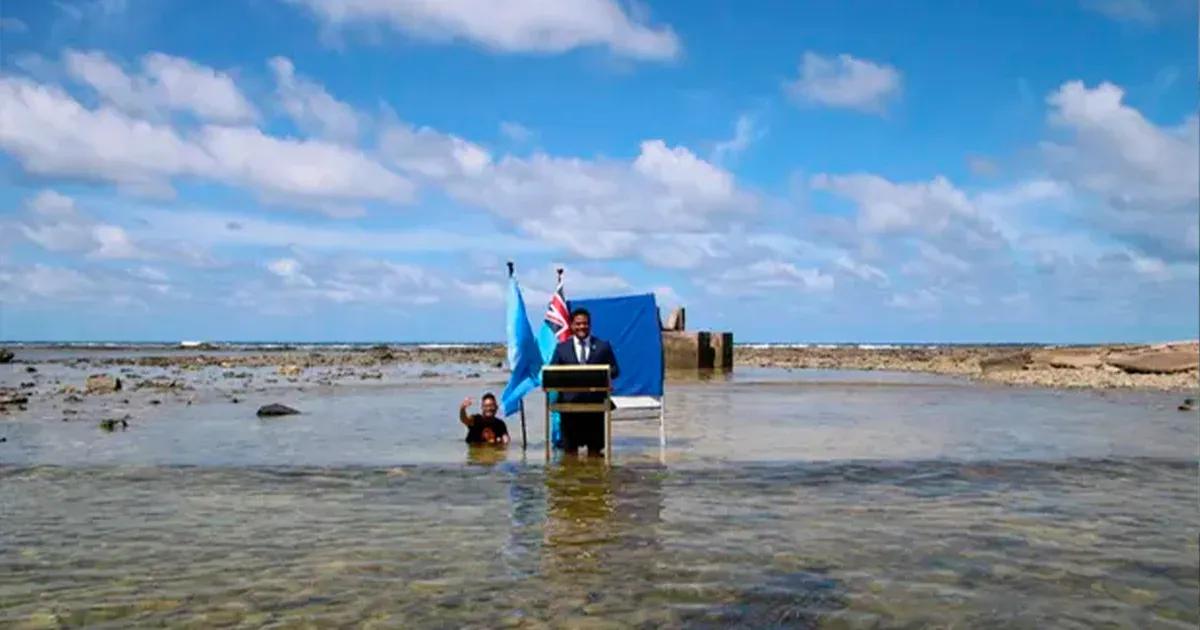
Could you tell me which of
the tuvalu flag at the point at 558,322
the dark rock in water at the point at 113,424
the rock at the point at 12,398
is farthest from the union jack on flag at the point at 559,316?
the rock at the point at 12,398

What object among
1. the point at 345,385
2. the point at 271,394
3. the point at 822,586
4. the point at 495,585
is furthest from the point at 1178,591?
the point at 345,385

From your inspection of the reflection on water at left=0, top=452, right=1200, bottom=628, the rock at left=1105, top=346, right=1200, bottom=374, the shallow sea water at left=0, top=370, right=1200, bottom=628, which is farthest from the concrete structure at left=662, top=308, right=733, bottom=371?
the reflection on water at left=0, top=452, right=1200, bottom=628

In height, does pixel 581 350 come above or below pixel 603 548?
above

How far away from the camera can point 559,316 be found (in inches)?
597

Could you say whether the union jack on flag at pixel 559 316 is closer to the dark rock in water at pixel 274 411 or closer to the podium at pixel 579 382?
the podium at pixel 579 382

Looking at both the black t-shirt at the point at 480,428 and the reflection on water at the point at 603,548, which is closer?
the reflection on water at the point at 603,548

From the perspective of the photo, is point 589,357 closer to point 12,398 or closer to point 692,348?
point 12,398

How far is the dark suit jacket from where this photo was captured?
47.9 ft

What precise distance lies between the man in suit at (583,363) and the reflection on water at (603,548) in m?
1.69

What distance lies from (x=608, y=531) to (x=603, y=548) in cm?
74

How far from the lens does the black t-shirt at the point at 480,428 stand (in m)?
16.7

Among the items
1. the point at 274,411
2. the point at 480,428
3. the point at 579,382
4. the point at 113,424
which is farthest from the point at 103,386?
the point at 579,382

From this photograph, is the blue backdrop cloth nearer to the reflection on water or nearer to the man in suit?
the man in suit

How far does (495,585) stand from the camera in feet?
24.4
